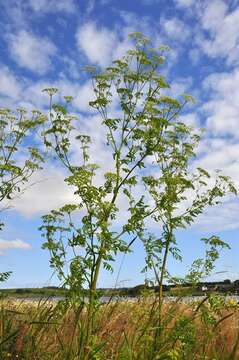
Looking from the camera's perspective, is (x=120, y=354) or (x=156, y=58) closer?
(x=120, y=354)

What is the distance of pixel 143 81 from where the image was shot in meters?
10.2

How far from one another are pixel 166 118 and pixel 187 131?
0.56 m

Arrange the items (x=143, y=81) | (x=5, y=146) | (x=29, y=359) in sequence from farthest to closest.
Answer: (x=5, y=146) < (x=143, y=81) < (x=29, y=359)

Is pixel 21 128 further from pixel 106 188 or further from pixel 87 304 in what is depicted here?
pixel 87 304

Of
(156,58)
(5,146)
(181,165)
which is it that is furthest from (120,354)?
(5,146)

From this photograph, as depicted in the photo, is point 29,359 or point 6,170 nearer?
point 29,359

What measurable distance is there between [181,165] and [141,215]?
2.58 metres

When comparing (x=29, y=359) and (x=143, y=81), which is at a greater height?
(x=143, y=81)

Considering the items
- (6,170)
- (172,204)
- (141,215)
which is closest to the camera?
(141,215)

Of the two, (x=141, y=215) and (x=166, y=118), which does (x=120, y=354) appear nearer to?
(x=141, y=215)

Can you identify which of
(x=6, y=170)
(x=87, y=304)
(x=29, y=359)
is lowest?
(x=29, y=359)

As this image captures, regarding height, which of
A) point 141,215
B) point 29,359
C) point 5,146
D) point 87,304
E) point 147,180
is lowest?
point 29,359

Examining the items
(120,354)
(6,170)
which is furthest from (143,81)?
(120,354)

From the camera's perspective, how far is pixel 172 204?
9617 millimetres
